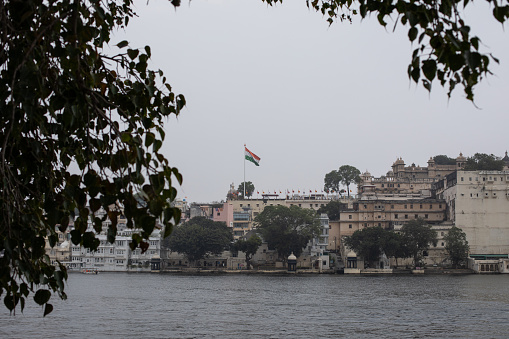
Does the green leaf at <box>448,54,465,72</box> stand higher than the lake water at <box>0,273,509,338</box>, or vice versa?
the green leaf at <box>448,54,465,72</box>

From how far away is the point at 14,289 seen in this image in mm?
6230

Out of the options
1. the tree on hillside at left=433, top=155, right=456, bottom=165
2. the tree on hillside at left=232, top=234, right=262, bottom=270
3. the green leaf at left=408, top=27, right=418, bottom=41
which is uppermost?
the tree on hillside at left=433, top=155, right=456, bottom=165

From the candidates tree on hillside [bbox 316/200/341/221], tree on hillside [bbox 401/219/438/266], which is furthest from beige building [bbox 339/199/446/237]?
tree on hillside [bbox 316/200/341/221]

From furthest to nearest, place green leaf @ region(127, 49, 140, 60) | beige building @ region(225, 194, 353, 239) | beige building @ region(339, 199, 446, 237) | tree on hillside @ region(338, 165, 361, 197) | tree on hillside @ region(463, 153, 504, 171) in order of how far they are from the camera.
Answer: tree on hillside @ region(338, 165, 361, 197) → tree on hillside @ region(463, 153, 504, 171) → beige building @ region(225, 194, 353, 239) → beige building @ region(339, 199, 446, 237) → green leaf @ region(127, 49, 140, 60)

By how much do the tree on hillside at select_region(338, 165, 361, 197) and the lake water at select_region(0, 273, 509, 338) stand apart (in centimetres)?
7559

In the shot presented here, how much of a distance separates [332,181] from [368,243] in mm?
47499

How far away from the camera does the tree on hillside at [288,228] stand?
84.9 meters

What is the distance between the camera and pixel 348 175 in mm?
125938

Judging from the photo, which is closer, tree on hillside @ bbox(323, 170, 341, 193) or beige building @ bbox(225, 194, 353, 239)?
beige building @ bbox(225, 194, 353, 239)

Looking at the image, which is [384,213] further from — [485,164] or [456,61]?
[456,61]

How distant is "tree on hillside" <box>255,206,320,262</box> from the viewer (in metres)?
84.9

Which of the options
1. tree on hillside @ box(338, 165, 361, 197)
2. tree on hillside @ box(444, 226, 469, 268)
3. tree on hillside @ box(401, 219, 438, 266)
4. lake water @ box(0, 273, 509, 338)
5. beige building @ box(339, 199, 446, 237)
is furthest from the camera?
tree on hillside @ box(338, 165, 361, 197)

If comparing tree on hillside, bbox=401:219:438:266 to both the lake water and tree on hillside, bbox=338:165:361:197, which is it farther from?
tree on hillside, bbox=338:165:361:197

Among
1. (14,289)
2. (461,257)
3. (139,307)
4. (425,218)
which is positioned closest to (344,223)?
(425,218)
